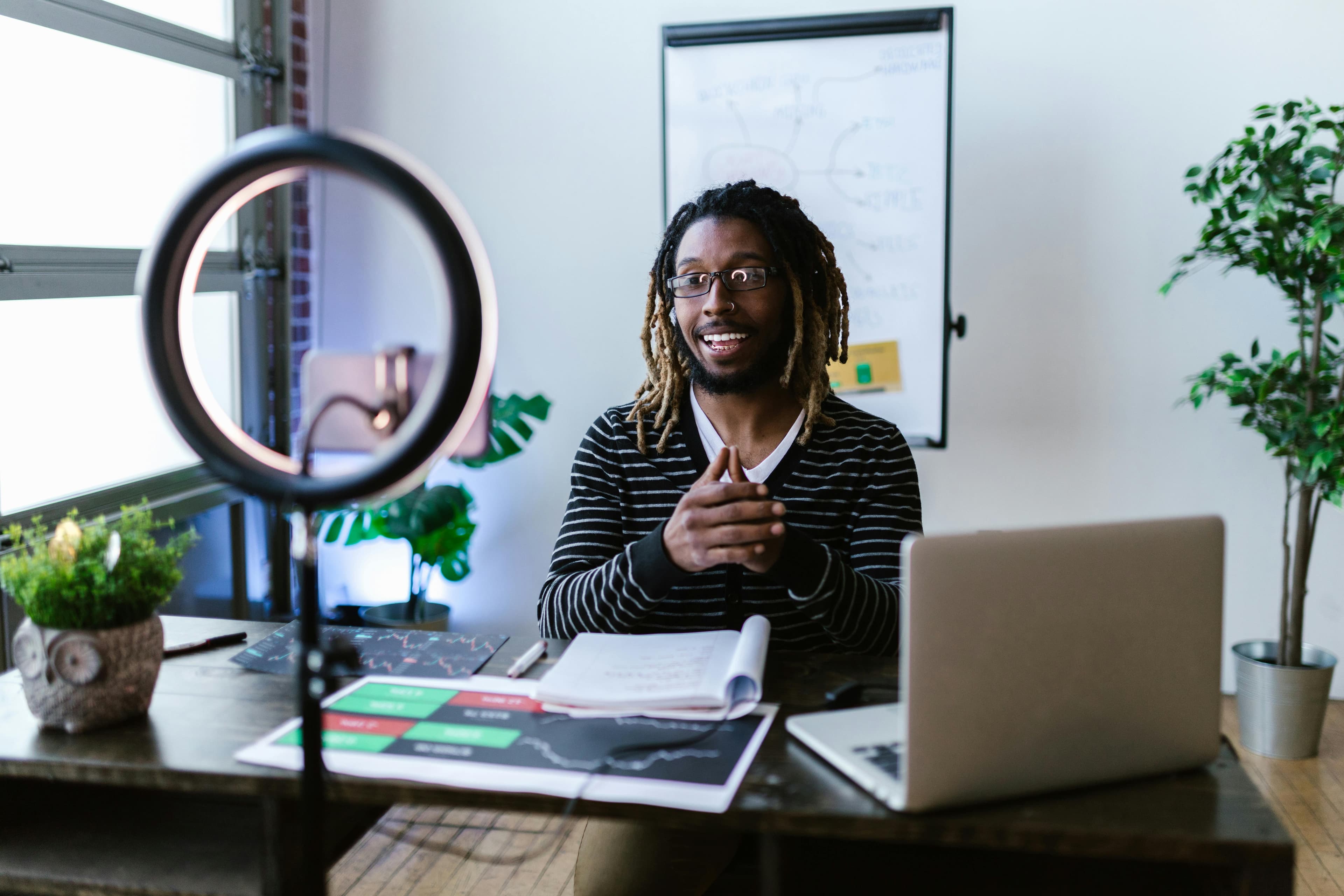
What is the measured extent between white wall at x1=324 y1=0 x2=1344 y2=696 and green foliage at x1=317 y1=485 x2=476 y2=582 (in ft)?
0.96

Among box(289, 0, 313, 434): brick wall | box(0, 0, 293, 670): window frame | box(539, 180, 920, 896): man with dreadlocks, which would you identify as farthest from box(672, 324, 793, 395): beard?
box(289, 0, 313, 434): brick wall

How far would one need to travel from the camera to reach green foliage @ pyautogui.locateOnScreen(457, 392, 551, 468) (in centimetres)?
286

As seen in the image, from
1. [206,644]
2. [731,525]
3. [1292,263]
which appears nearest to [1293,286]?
[1292,263]

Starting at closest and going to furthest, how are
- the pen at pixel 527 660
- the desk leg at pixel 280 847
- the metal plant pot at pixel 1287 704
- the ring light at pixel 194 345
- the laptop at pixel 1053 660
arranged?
the ring light at pixel 194 345 → the laptop at pixel 1053 660 → the desk leg at pixel 280 847 → the pen at pixel 527 660 → the metal plant pot at pixel 1287 704

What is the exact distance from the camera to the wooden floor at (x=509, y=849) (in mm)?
2000

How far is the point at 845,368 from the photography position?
114 inches

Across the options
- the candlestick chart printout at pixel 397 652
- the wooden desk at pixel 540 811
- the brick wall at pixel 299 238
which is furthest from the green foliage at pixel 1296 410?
the brick wall at pixel 299 238

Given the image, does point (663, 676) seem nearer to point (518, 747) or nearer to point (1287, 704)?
point (518, 747)

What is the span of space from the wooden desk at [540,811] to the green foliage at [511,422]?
1.64 meters

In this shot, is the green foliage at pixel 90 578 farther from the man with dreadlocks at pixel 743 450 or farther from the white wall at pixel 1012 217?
the white wall at pixel 1012 217

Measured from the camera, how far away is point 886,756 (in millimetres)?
943

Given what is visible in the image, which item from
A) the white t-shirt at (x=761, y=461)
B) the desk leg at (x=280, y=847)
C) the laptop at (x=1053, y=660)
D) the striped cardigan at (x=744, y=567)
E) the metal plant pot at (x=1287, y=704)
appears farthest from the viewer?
the metal plant pot at (x=1287, y=704)

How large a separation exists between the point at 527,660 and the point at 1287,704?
81.6 inches

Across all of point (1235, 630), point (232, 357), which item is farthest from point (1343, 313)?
point (232, 357)
